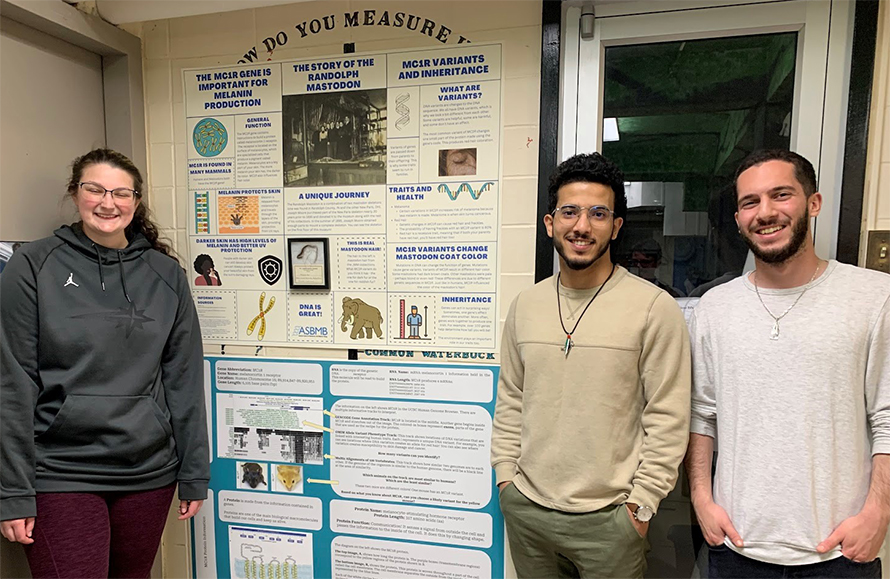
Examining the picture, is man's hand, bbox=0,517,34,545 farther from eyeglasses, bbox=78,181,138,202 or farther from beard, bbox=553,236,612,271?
beard, bbox=553,236,612,271

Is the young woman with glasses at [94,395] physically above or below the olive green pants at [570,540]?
above

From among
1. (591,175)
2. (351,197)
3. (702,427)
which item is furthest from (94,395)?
(702,427)

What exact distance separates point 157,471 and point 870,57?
242 centimetres

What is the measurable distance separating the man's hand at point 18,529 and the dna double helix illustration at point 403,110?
1.62 metres

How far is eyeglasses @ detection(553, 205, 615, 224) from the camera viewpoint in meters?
1.41

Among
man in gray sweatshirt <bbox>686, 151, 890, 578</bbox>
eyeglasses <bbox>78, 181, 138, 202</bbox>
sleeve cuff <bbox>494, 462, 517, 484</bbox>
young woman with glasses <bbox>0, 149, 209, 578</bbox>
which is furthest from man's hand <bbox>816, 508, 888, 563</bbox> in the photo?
eyeglasses <bbox>78, 181, 138, 202</bbox>

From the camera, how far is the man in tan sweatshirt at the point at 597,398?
137 cm

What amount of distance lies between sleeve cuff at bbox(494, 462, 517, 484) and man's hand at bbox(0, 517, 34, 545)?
1338 mm

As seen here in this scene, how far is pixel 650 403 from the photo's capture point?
138cm

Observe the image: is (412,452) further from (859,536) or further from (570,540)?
(859,536)

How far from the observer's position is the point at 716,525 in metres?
1.35

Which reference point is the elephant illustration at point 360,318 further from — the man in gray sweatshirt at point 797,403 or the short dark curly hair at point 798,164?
the short dark curly hair at point 798,164

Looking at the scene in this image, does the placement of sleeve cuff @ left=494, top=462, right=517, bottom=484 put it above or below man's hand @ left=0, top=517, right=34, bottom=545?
above

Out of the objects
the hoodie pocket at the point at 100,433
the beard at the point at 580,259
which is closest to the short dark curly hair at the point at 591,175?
the beard at the point at 580,259
